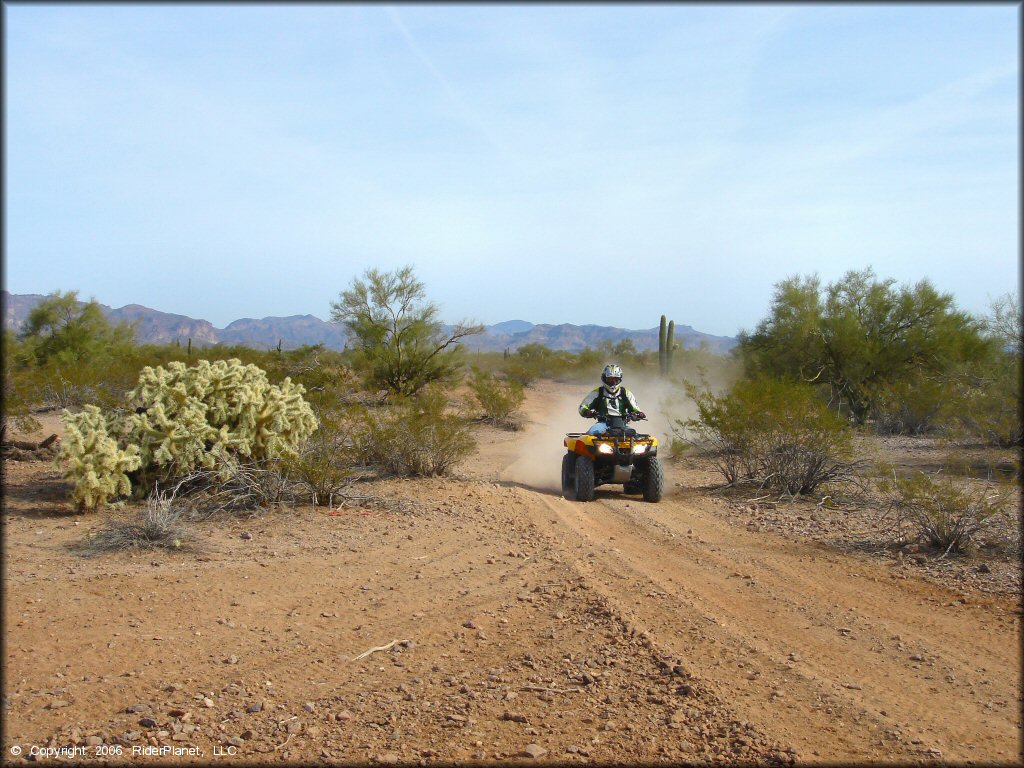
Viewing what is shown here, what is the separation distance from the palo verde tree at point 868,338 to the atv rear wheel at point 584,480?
402 inches

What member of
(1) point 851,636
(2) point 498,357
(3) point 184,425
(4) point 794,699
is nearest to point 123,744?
(4) point 794,699

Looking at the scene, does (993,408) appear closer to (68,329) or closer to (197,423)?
(197,423)

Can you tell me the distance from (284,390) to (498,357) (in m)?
43.9

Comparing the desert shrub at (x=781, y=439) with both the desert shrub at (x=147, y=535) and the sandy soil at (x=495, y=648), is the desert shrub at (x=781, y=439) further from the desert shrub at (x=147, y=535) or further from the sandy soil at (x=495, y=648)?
the desert shrub at (x=147, y=535)

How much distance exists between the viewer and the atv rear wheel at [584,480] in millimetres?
10742

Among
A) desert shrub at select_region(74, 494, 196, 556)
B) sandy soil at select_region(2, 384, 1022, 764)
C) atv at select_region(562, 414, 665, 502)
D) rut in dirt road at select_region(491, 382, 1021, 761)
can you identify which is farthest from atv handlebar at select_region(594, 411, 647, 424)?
desert shrub at select_region(74, 494, 196, 556)

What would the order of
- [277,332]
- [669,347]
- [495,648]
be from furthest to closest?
1. [277,332]
2. [669,347]
3. [495,648]

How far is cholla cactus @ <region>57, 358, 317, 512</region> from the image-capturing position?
9.22 m

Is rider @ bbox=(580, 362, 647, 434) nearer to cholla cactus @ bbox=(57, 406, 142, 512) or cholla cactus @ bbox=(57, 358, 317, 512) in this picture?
cholla cactus @ bbox=(57, 358, 317, 512)

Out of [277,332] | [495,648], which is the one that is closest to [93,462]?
[495,648]

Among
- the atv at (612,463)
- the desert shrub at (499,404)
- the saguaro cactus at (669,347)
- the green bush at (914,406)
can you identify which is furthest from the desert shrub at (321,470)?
the saguaro cactus at (669,347)

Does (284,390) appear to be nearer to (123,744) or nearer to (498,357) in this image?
(123,744)

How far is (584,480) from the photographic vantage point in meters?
10.7

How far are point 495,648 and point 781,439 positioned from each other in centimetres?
694
